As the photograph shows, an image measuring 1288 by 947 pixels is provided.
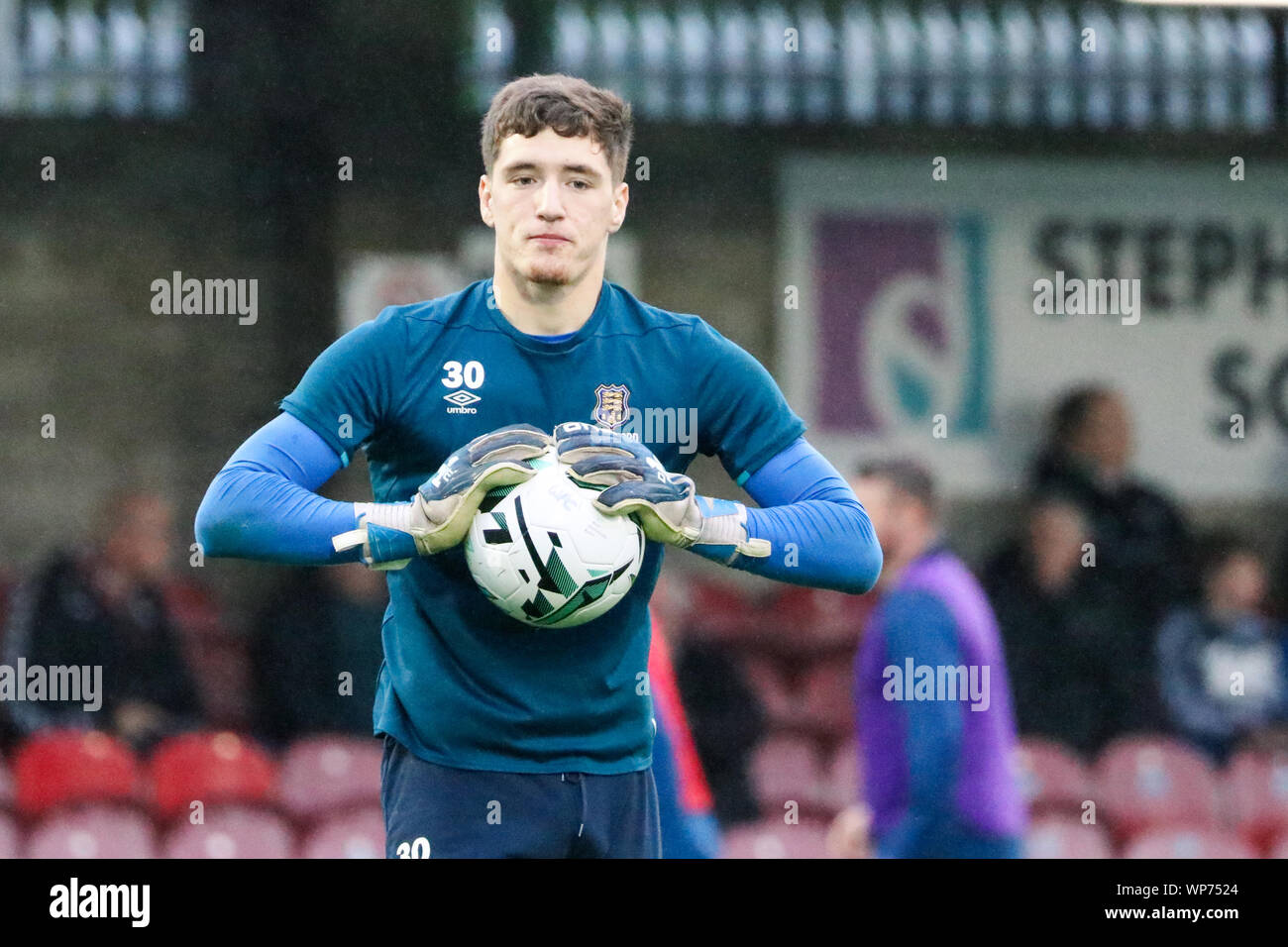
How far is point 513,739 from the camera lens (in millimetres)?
3068

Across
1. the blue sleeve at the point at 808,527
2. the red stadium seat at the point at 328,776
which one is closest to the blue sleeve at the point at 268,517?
the blue sleeve at the point at 808,527

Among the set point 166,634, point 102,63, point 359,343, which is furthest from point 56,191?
point 359,343

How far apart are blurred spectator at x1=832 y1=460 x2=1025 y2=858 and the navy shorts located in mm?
2058

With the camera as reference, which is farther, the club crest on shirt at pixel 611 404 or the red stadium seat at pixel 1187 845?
the red stadium seat at pixel 1187 845

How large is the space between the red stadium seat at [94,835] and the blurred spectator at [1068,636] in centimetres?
399

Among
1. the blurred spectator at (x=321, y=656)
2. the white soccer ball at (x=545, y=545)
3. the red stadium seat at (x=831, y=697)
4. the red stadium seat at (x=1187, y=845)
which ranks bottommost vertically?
the red stadium seat at (x=1187, y=845)

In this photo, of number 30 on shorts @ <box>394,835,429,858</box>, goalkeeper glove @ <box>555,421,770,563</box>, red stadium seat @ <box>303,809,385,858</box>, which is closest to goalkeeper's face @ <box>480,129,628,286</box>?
goalkeeper glove @ <box>555,421,770,563</box>

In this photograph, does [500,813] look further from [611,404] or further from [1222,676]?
[1222,676]

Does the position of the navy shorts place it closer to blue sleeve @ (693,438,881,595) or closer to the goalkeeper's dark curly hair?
blue sleeve @ (693,438,881,595)

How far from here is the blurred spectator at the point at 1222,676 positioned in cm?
864

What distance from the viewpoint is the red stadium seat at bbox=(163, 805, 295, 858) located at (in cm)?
709

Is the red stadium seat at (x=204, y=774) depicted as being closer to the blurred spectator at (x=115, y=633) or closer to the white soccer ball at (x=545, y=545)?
the blurred spectator at (x=115, y=633)

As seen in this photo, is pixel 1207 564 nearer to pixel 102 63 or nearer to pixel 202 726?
pixel 202 726

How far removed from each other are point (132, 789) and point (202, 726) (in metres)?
0.53
